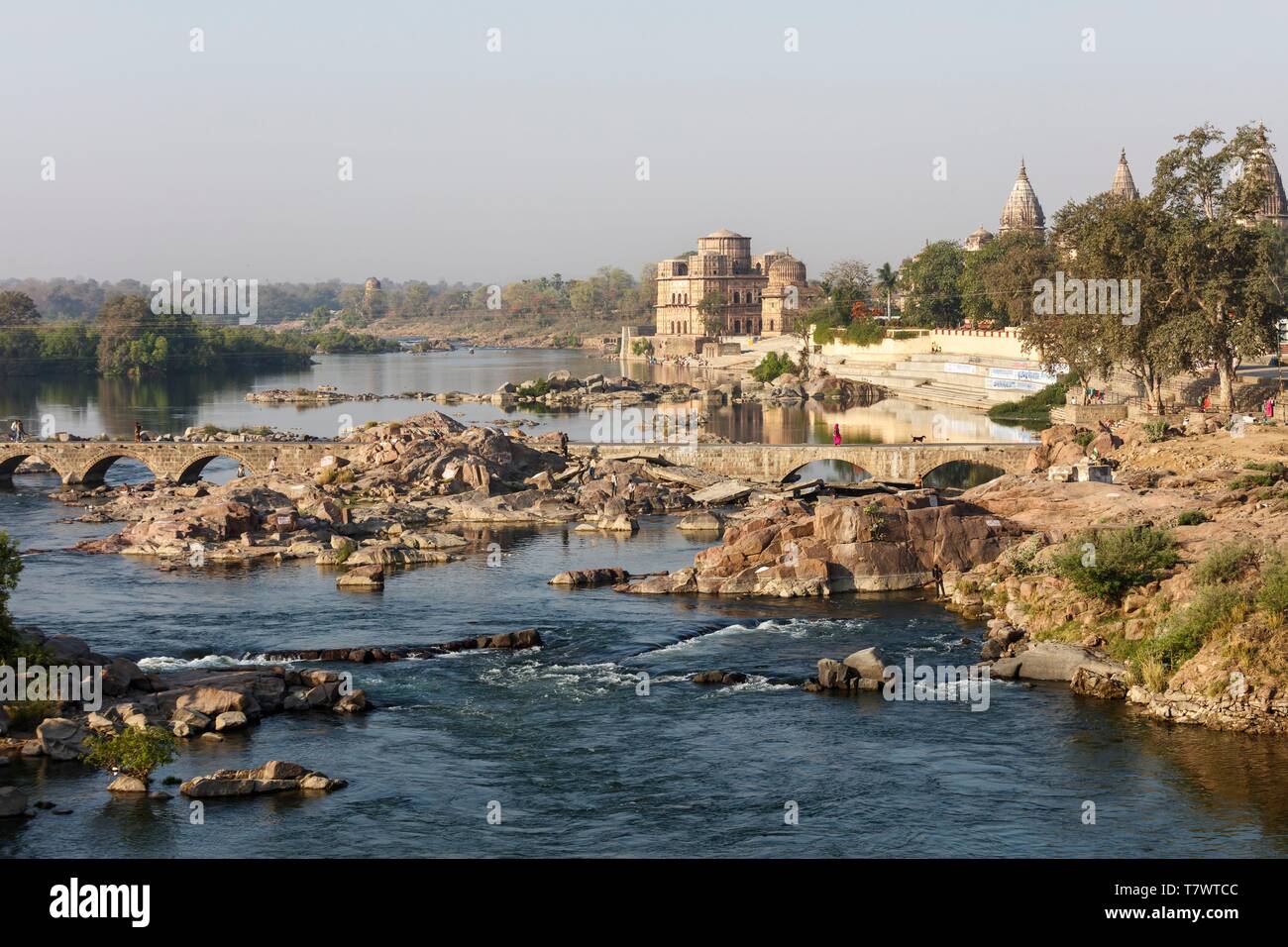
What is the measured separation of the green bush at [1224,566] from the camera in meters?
37.9

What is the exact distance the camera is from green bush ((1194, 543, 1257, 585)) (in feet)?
124

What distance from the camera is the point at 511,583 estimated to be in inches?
1945

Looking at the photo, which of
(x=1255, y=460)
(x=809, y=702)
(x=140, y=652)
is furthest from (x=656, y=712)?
(x=1255, y=460)

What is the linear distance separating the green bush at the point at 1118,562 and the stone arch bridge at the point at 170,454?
37.8 m

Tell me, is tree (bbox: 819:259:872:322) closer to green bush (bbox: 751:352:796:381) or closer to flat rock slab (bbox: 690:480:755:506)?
green bush (bbox: 751:352:796:381)

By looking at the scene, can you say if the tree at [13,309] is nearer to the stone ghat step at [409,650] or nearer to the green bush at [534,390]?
the green bush at [534,390]

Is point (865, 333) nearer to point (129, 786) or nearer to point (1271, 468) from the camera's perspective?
point (1271, 468)

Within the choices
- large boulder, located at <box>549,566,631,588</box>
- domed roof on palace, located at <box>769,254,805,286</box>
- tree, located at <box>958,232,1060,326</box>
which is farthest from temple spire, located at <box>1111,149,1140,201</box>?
large boulder, located at <box>549,566,631,588</box>

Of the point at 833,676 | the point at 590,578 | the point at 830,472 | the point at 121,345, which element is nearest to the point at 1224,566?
the point at 833,676

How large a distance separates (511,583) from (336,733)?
52.6ft

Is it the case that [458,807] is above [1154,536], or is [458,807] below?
below
